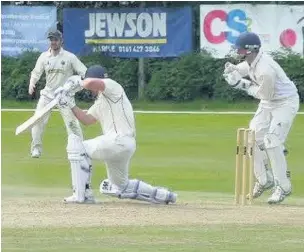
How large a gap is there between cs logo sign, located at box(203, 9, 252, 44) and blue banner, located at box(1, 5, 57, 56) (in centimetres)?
353

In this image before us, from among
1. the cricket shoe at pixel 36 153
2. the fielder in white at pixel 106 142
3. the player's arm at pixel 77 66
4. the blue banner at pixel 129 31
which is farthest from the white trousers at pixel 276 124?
the blue banner at pixel 129 31

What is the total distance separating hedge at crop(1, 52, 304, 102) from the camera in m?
27.8

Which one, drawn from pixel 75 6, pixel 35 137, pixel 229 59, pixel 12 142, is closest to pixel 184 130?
pixel 12 142

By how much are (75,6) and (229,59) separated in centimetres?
388

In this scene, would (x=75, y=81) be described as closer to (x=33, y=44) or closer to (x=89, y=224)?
(x=89, y=224)

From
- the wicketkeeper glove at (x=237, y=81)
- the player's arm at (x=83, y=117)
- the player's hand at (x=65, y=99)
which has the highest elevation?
the wicketkeeper glove at (x=237, y=81)

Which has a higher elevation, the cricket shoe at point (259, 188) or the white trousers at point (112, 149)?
the white trousers at point (112, 149)

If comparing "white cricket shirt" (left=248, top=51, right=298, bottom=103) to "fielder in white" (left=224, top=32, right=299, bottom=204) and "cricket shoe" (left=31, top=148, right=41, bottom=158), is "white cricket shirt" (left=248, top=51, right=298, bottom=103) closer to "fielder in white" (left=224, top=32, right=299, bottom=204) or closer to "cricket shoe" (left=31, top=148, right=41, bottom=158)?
"fielder in white" (left=224, top=32, right=299, bottom=204)

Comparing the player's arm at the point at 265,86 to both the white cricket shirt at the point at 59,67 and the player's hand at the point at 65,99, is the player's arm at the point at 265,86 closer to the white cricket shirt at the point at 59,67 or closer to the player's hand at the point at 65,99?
the player's hand at the point at 65,99

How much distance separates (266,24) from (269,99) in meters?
16.4

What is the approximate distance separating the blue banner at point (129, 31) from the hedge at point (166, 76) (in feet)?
0.86

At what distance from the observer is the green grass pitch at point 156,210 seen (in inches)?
350

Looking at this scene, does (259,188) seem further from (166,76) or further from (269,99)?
(166,76)

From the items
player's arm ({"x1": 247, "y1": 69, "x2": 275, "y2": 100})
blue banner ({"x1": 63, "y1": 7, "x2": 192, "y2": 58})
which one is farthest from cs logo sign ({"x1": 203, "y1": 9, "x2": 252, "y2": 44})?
player's arm ({"x1": 247, "y1": 69, "x2": 275, "y2": 100})
